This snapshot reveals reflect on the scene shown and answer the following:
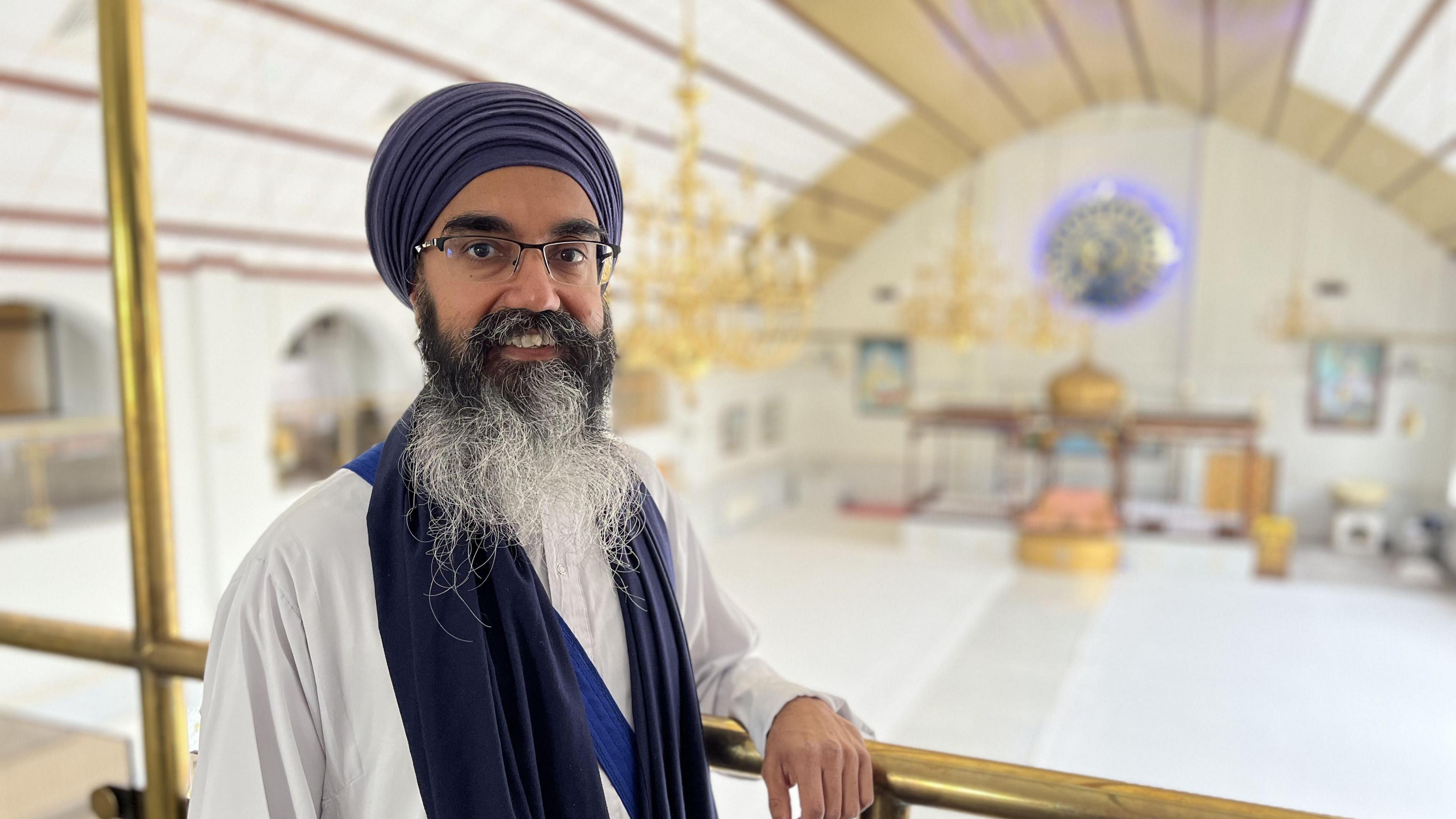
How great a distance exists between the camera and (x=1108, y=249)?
12.7 meters

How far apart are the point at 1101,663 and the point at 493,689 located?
604 centimetres

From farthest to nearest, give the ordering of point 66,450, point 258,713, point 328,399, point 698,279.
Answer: point 328,399, point 66,450, point 698,279, point 258,713

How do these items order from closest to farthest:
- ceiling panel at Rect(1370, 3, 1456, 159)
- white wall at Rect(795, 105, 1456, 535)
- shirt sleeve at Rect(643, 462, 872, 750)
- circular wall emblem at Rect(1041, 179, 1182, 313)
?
shirt sleeve at Rect(643, 462, 872, 750) → ceiling panel at Rect(1370, 3, 1456, 159) → white wall at Rect(795, 105, 1456, 535) → circular wall emblem at Rect(1041, 179, 1182, 313)

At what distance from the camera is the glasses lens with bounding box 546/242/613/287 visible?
100cm

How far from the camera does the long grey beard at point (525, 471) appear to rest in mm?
964

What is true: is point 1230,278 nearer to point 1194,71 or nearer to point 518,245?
point 1194,71

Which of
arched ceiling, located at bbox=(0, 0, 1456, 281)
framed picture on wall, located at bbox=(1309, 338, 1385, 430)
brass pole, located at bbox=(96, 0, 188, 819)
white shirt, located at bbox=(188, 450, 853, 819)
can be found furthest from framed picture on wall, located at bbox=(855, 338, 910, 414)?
white shirt, located at bbox=(188, 450, 853, 819)

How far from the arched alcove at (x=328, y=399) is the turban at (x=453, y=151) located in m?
2.56

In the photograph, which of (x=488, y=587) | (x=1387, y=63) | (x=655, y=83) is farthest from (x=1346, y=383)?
(x=488, y=587)

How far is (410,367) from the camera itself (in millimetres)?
8047


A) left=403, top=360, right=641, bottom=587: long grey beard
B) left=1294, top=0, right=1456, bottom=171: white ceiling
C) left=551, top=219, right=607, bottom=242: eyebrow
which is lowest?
left=403, top=360, right=641, bottom=587: long grey beard

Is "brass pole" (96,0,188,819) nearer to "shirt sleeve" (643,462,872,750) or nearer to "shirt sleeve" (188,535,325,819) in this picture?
"shirt sleeve" (188,535,325,819)

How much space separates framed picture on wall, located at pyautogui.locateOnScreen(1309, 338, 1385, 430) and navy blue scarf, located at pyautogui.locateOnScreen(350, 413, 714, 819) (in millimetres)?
13510

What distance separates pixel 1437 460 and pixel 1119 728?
31.7 feet
